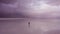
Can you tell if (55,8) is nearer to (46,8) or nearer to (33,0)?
(46,8)

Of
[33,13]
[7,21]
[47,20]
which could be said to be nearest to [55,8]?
[47,20]

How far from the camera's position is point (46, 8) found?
7.02ft

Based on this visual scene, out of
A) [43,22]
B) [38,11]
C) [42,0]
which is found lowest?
[43,22]

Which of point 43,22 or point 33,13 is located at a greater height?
point 33,13

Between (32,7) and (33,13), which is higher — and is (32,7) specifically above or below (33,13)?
above

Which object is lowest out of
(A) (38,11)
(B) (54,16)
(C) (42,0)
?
(B) (54,16)

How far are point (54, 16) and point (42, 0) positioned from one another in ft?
1.61

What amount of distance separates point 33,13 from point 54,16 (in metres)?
0.52

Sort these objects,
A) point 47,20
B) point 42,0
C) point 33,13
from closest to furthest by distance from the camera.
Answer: point 42,0, point 33,13, point 47,20

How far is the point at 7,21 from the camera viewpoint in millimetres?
2348

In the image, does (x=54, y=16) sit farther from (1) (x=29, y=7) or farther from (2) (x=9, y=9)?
(2) (x=9, y=9)

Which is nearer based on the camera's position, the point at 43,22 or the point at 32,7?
the point at 32,7

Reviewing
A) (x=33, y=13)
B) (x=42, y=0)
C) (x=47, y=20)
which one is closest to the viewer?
(x=42, y=0)

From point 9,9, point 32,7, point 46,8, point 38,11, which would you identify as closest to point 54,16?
point 46,8
